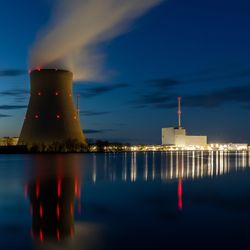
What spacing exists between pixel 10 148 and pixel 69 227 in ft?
121

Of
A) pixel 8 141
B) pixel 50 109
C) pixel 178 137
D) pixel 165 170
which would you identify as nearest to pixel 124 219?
pixel 165 170

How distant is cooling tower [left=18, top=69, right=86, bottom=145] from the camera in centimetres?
2874

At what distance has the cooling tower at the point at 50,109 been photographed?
28.7m

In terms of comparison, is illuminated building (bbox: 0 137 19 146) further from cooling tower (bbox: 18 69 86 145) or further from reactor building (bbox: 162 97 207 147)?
reactor building (bbox: 162 97 207 147)

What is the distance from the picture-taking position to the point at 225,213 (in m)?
6.37

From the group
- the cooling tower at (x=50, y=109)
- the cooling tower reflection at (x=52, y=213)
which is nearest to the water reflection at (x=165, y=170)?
the cooling tower reflection at (x=52, y=213)

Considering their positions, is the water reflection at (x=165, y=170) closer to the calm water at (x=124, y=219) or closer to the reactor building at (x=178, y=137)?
the calm water at (x=124, y=219)

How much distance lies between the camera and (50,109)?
29.4 meters

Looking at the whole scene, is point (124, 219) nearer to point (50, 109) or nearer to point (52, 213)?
point (52, 213)

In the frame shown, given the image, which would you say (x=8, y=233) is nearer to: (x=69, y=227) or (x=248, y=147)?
(x=69, y=227)

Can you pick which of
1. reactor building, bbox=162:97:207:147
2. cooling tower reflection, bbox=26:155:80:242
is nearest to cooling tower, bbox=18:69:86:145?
cooling tower reflection, bbox=26:155:80:242

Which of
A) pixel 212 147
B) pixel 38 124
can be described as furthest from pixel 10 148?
pixel 212 147

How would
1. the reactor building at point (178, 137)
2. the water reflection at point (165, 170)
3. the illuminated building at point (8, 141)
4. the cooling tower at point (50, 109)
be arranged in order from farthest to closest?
the reactor building at point (178, 137), the illuminated building at point (8, 141), the cooling tower at point (50, 109), the water reflection at point (165, 170)

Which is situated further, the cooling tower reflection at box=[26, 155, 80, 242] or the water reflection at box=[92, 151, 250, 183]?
the water reflection at box=[92, 151, 250, 183]
